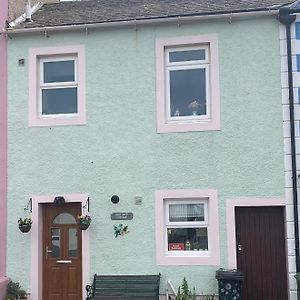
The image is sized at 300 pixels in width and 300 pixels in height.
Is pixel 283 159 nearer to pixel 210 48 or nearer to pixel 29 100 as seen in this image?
pixel 210 48

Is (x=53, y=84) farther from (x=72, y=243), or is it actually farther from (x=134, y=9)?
(x=72, y=243)

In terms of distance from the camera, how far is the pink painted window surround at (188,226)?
34.6 feet

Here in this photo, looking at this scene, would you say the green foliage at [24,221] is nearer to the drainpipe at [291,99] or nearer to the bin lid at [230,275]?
the bin lid at [230,275]

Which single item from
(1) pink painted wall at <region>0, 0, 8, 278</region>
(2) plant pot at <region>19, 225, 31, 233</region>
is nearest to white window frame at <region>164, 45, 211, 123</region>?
(1) pink painted wall at <region>0, 0, 8, 278</region>

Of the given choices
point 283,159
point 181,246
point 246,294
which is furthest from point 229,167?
point 246,294

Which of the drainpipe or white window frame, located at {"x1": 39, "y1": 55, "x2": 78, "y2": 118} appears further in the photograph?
white window frame, located at {"x1": 39, "y1": 55, "x2": 78, "y2": 118}

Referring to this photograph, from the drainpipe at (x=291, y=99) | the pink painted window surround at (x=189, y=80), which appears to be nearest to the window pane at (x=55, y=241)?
the pink painted window surround at (x=189, y=80)

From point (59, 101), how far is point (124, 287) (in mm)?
4122

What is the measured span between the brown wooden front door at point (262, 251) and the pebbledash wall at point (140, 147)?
46 cm

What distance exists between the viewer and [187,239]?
10.9m

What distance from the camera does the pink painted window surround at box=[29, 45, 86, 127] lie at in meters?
11.2

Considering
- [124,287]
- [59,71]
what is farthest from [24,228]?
[59,71]

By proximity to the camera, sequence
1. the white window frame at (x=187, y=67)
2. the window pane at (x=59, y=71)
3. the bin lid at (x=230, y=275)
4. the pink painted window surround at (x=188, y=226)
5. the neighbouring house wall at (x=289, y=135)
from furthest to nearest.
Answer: the window pane at (x=59, y=71) → the white window frame at (x=187, y=67) → the pink painted window surround at (x=188, y=226) → the neighbouring house wall at (x=289, y=135) → the bin lid at (x=230, y=275)

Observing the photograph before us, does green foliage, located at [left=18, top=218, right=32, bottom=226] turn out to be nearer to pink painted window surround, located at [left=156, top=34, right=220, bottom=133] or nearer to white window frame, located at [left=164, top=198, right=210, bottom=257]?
white window frame, located at [left=164, top=198, right=210, bottom=257]
